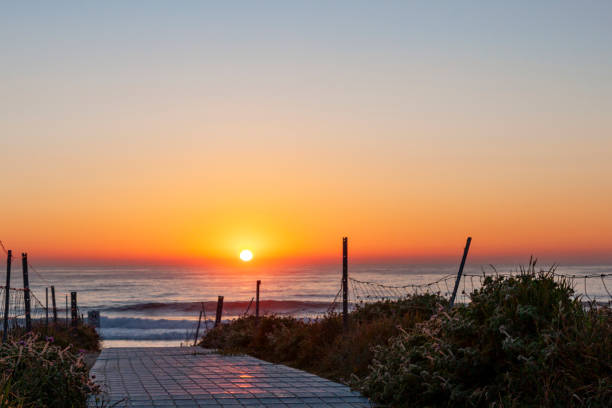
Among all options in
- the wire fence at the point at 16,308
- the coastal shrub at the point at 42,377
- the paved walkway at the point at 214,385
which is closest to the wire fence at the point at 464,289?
the paved walkway at the point at 214,385

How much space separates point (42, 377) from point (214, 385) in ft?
11.7

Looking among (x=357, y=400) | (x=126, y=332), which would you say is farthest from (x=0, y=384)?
(x=126, y=332)

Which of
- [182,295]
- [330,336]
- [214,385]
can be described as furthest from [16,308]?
[182,295]

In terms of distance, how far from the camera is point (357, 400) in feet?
30.1

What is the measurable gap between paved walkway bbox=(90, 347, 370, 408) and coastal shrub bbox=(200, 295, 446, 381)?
798mm

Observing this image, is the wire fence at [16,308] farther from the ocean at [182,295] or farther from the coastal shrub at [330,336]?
the coastal shrub at [330,336]

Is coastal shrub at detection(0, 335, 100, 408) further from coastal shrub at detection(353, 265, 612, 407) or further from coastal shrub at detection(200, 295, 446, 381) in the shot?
coastal shrub at detection(200, 295, 446, 381)

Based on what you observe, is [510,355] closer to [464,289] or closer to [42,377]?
[464,289]

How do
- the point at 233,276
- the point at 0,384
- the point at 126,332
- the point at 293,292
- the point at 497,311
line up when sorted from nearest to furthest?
the point at 0,384 < the point at 497,311 < the point at 126,332 < the point at 293,292 < the point at 233,276

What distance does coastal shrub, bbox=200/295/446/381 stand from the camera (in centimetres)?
1216

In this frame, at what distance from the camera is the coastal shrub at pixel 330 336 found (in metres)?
12.2

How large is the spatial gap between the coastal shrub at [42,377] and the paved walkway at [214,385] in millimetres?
846

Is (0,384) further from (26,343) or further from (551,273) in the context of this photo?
(551,273)

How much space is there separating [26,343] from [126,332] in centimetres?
3666
